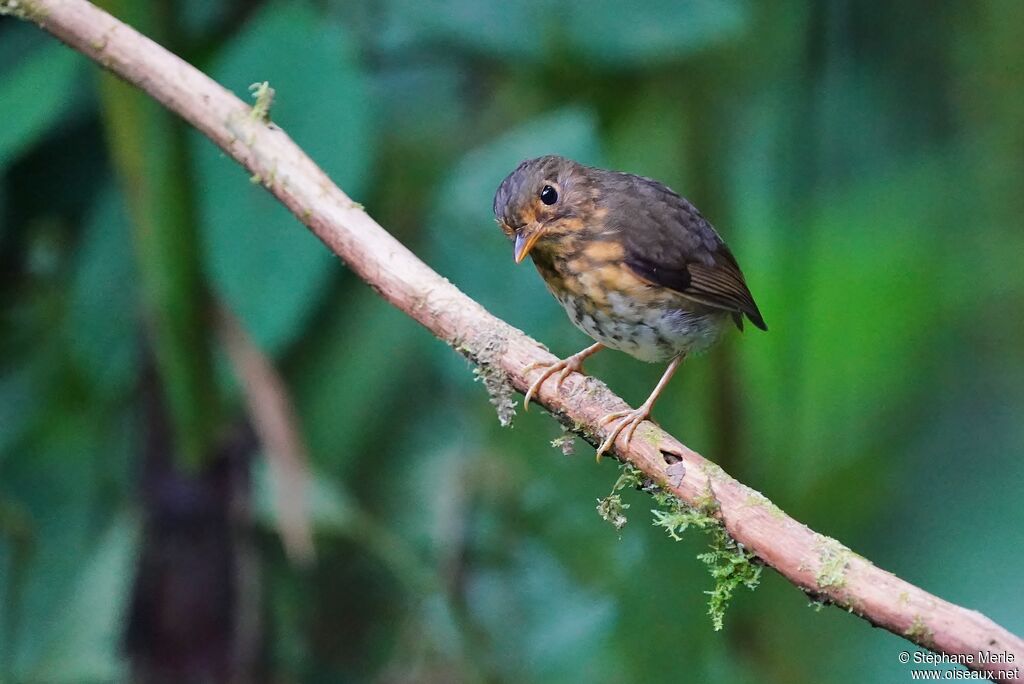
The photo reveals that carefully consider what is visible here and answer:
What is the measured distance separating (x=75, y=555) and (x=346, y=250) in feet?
5.82

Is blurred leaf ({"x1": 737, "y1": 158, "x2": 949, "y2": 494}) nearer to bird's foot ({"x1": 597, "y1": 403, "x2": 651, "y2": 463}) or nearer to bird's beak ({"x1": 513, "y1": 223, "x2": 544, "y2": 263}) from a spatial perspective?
bird's beak ({"x1": 513, "y1": 223, "x2": 544, "y2": 263})

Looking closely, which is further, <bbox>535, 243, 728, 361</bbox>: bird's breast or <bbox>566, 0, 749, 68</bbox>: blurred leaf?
<bbox>566, 0, 749, 68</bbox>: blurred leaf

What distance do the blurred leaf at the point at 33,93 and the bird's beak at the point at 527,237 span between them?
1598 millimetres

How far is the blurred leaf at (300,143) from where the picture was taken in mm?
2822

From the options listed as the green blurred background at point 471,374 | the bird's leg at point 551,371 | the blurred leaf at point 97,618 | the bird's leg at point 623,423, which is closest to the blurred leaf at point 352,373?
the green blurred background at point 471,374

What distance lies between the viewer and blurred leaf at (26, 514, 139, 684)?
2.89 meters

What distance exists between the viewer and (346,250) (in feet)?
5.71

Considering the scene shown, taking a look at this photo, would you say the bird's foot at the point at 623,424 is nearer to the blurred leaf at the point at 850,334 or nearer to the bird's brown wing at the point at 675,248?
the bird's brown wing at the point at 675,248

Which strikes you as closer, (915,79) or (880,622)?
(880,622)

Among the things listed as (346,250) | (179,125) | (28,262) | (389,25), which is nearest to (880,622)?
(346,250)

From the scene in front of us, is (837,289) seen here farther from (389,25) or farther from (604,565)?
(389,25)

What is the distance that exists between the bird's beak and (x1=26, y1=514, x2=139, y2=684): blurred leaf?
5.34ft

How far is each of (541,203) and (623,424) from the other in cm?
54

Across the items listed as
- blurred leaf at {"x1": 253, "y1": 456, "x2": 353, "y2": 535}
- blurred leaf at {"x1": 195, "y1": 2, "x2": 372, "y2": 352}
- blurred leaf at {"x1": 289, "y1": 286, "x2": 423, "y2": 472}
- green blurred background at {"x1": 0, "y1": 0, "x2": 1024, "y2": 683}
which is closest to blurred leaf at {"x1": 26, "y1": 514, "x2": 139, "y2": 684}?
green blurred background at {"x1": 0, "y1": 0, "x2": 1024, "y2": 683}
